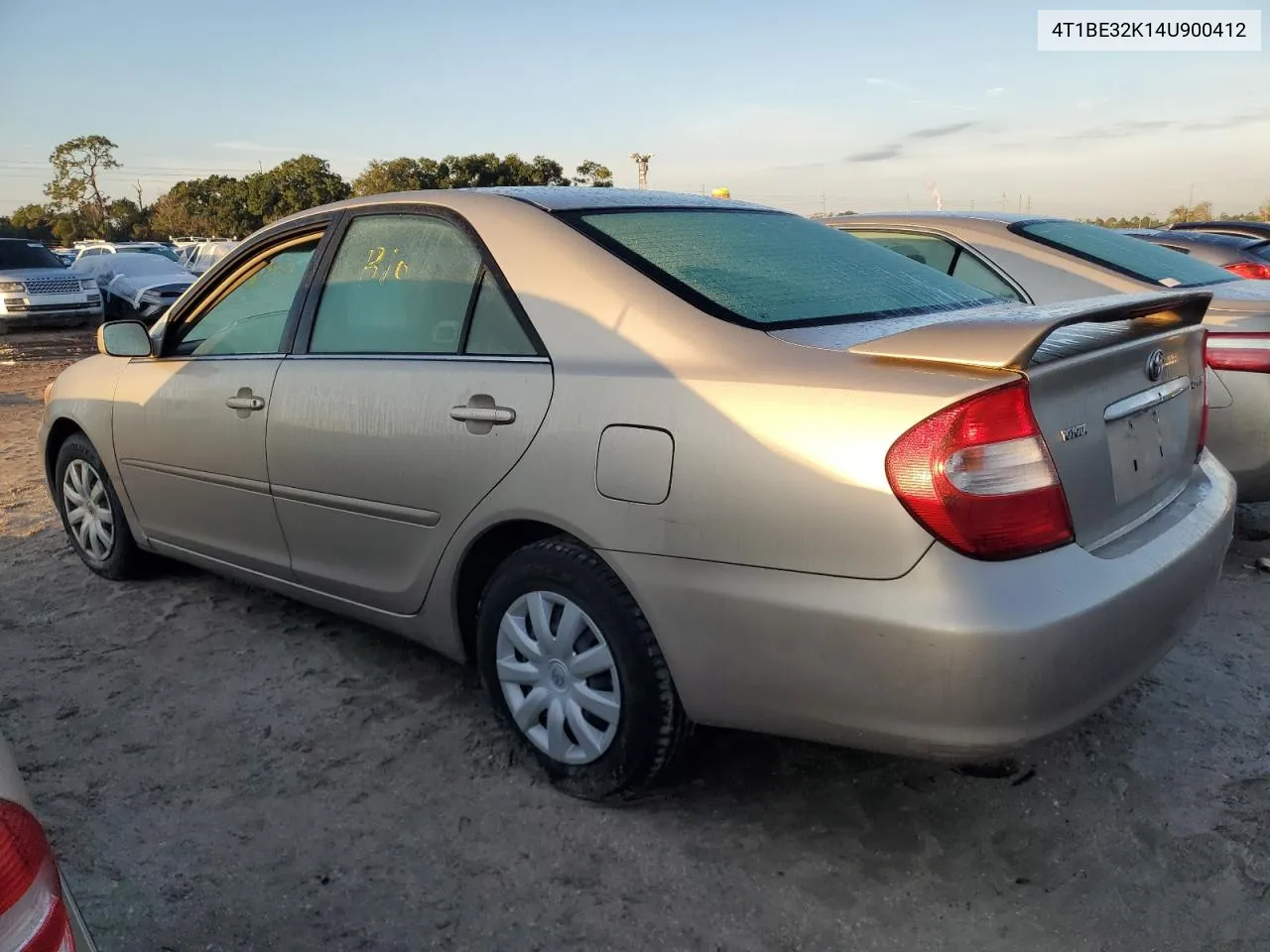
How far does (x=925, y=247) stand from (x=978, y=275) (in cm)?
32

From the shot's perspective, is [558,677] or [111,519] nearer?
[558,677]

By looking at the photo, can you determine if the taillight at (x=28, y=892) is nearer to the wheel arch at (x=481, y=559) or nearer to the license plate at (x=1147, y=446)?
the wheel arch at (x=481, y=559)

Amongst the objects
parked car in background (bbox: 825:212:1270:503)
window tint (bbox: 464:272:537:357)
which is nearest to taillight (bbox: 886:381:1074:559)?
window tint (bbox: 464:272:537:357)

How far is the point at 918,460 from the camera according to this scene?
6.64 ft

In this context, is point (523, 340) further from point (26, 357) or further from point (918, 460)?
point (26, 357)

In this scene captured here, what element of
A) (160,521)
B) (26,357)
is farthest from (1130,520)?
(26,357)

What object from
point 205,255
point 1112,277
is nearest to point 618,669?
point 1112,277

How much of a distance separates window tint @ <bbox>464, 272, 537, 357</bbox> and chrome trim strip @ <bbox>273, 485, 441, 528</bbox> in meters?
0.48

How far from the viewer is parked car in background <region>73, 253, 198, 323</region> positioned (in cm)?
1844

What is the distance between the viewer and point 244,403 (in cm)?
346

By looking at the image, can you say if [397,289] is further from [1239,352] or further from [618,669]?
[1239,352]

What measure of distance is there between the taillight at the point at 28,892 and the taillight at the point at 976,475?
1.51 meters

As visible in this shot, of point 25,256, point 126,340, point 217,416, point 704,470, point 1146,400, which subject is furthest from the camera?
point 25,256

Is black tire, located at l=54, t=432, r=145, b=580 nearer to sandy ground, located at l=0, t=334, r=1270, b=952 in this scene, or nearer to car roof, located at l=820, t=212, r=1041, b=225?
sandy ground, located at l=0, t=334, r=1270, b=952
